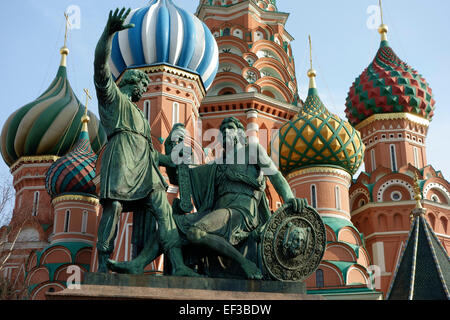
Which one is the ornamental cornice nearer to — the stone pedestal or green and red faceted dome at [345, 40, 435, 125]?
green and red faceted dome at [345, 40, 435, 125]

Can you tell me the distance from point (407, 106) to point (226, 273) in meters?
20.0

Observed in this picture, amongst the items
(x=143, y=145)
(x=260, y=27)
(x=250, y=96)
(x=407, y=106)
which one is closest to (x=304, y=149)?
(x=250, y=96)

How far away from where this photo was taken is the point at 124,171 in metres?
5.59

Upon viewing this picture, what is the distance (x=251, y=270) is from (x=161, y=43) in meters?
15.0

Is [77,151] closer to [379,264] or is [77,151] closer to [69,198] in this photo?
[69,198]

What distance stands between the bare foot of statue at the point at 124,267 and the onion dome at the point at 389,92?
20.1 meters

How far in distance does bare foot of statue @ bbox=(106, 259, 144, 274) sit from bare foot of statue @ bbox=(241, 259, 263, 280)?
887 millimetres

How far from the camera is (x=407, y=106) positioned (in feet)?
79.0

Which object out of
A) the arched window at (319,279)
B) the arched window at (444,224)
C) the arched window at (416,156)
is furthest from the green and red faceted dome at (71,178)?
the arched window at (444,224)

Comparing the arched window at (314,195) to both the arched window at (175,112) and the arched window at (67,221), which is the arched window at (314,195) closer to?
the arched window at (175,112)

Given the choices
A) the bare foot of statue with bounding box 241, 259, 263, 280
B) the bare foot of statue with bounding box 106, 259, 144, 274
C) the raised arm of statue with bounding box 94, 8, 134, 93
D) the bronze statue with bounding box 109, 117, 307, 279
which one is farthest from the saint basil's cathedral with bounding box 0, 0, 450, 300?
the raised arm of statue with bounding box 94, 8, 134, 93

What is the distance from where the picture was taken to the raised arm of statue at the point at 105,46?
563cm

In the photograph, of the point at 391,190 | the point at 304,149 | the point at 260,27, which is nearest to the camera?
the point at 304,149
